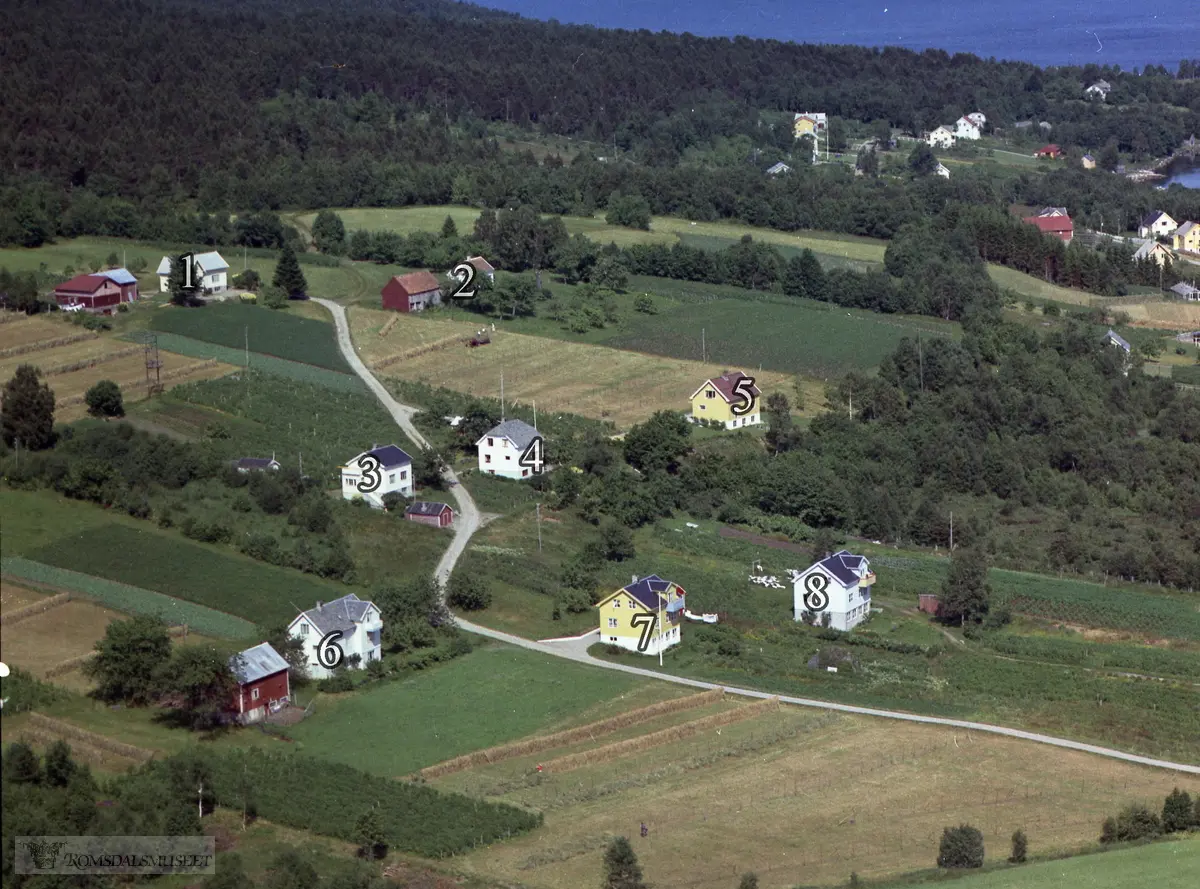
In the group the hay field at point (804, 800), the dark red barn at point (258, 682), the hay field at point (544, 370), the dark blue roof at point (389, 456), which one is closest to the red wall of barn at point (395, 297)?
the hay field at point (544, 370)

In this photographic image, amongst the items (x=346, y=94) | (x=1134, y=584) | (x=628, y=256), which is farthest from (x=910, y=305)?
(x=346, y=94)

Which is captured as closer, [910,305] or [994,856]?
[994,856]

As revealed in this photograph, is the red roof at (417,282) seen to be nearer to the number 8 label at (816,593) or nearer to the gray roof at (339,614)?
the number 8 label at (816,593)

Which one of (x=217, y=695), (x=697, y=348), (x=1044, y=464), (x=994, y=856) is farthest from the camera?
(x=697, y=348)

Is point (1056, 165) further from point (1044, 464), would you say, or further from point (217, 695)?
point (217, 695)

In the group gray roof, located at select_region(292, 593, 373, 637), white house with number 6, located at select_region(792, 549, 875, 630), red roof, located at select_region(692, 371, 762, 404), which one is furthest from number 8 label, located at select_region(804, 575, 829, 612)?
red roof, located at select_region(692, 371, 762, 404)

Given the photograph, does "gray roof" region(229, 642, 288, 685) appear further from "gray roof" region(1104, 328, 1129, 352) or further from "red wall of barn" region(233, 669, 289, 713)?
"gray roof" region(1104, 328, 1129, 352)
